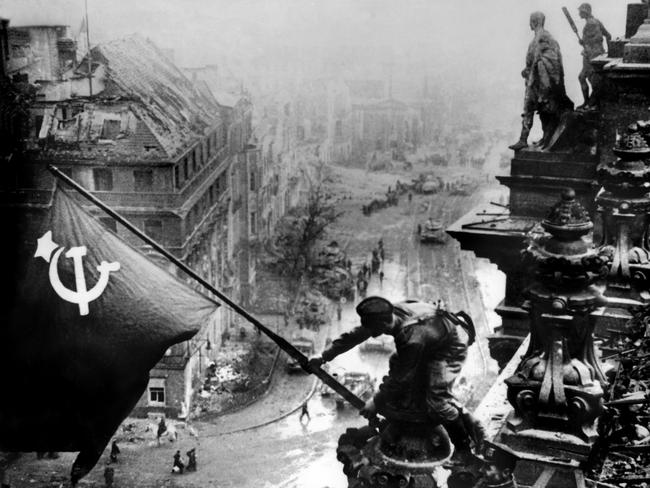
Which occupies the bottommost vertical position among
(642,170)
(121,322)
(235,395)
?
(235,395)

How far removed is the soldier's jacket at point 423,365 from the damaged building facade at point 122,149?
112ft

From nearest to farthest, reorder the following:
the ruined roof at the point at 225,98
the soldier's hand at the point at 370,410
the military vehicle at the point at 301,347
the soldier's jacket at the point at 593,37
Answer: the soldier's hand at the point at 370,410
the soldier's jacket at the point at 593,37
the military vehicle at the point at 301,347
the ruined roof at the point at 225,98

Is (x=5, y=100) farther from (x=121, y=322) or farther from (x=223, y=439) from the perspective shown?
(x=121, y=322)

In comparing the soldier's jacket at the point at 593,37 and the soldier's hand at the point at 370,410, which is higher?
the soldier's jacket at the point at 593,37

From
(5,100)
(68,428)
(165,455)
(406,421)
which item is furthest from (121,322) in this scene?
(5,100)

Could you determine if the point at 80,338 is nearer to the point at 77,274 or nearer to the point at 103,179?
the point at 77,274

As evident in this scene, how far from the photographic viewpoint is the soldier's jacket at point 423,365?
578cm

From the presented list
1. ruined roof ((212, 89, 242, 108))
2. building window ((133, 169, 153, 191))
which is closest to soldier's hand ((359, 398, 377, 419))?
building window ((133, 169, 153, 191))

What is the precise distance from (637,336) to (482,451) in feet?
9.46

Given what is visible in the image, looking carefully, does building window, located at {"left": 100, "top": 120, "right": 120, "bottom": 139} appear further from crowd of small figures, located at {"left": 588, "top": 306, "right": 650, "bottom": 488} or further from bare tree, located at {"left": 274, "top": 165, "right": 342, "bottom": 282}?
crowd of small figures, located at {"left": 588, "top": 306, "right": 650, "bottom": 488}

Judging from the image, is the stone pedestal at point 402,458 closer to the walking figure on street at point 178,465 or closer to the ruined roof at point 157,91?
the walking figure on street at point 178,465

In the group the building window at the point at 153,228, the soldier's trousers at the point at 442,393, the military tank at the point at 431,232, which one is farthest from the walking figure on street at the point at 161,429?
the military tank at the point at 431,232

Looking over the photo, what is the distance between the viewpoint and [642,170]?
9.42 m

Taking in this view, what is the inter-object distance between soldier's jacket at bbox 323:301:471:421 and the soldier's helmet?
0.30 feet
